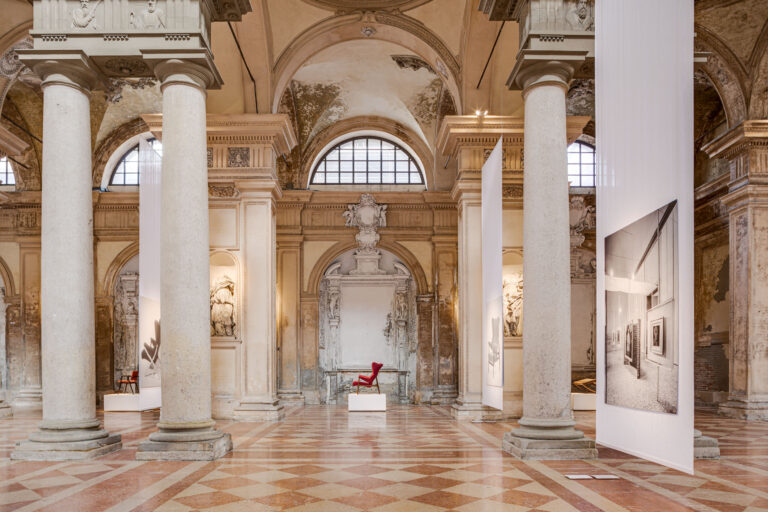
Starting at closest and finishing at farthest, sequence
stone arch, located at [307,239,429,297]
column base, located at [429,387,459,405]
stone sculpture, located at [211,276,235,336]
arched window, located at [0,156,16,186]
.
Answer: stone sculpture, located at [211,276,235,336]
column base, located at [429,387,459,405]
stone arch, located at [307,239,429,297]
arched window, located at [0,156,16,186]

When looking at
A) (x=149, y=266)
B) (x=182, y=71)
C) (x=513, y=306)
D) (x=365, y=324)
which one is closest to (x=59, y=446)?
(x=149, y=266)

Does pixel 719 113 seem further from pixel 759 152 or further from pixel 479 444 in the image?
pixel 479 444

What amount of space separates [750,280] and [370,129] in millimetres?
12216

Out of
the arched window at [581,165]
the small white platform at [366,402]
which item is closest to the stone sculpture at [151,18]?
the small white platform at [366,402]

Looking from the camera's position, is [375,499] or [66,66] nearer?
[375,499]

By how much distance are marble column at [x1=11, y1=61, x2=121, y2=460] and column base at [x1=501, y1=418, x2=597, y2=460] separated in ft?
18.5

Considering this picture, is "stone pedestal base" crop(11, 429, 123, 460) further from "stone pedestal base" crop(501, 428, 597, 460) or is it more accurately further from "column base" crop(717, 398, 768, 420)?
"column base" crop(717, 398, 768, 420)

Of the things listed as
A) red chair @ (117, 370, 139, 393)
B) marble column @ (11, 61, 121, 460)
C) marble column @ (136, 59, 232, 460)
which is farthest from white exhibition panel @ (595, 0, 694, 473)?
red chair @ (117, 370, 139, 393)

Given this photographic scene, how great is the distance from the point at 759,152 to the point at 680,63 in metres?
10.8

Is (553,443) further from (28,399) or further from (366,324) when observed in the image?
(28,399)

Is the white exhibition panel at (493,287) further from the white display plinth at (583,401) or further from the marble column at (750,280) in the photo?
the marble column at (750,280)

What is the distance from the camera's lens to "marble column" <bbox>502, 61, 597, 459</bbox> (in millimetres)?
8922

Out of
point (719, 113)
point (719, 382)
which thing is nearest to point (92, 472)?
point (719, 382)

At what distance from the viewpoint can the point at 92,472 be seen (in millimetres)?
8211
